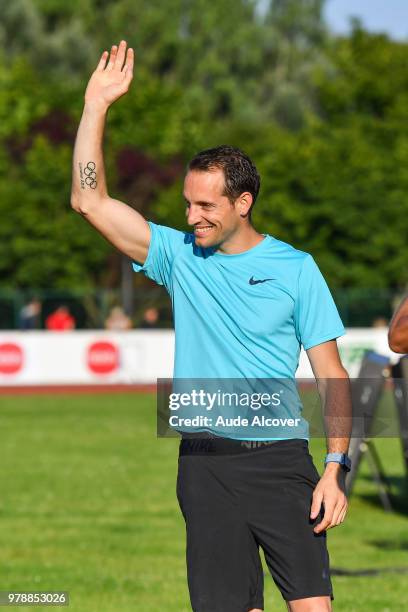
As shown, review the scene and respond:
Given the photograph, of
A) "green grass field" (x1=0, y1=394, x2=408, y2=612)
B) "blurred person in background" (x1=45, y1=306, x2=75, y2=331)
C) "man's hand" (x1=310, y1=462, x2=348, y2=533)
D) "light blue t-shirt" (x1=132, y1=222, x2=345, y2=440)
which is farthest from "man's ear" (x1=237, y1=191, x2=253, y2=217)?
"blurred person in background" (x1=45, y1=306, x2=75, y2=331)

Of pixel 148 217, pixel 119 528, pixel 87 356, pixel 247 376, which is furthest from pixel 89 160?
pixel 148 217

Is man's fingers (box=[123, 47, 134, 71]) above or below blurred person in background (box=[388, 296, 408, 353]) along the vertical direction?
above

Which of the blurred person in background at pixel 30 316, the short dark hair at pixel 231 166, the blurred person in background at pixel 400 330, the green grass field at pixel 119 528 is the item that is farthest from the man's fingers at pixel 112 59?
the blurred person in background at pixel 30 316

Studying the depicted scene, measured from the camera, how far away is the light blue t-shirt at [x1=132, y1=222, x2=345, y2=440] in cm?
478

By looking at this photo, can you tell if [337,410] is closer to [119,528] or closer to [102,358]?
[119,528]

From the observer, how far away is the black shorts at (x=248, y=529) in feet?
15.4

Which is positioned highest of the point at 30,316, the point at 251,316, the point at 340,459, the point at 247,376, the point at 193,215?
the point at 193,215

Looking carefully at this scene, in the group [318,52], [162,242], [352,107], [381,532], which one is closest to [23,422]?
[381,532]

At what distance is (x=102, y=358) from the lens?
31250 mm

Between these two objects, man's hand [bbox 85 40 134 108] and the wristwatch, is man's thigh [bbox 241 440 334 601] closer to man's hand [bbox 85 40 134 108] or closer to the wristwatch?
the wristwatch

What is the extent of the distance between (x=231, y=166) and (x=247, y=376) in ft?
2.55

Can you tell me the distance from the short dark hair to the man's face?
0.07 ft

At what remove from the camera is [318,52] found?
74.9 meters

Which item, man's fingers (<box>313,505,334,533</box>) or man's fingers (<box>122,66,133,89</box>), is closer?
man's fingers (<box>313,505,334,533</box>)
